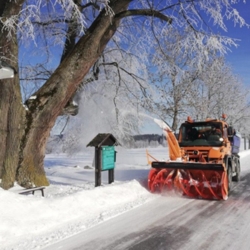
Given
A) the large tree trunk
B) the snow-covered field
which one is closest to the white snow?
the snow-covered field

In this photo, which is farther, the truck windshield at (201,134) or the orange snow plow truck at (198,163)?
the truck windshield at (201,134)

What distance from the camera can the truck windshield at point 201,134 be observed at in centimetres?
941

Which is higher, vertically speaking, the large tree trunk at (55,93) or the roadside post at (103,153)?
the large tree trunk at (55,93)

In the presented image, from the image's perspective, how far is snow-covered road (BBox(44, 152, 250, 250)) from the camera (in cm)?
455

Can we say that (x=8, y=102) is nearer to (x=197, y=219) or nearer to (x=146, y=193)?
(x=146, y=193)

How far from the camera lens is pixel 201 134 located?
9938 mm

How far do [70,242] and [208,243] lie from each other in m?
2.00

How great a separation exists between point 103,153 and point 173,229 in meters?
4.34

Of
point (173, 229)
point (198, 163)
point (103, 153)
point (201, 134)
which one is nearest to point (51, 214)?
point (173, 229)

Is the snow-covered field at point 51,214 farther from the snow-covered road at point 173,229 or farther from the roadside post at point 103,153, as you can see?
the roadside post at point 103,153

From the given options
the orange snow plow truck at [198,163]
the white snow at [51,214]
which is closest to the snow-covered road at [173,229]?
the white snow at [51,214]

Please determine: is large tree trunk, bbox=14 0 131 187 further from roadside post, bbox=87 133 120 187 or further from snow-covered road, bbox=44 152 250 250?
snow-covered road, bbox=44 152 250 250

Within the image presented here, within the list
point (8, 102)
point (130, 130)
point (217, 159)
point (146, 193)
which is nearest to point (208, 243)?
point (146, 193)

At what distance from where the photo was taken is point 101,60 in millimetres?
13430
